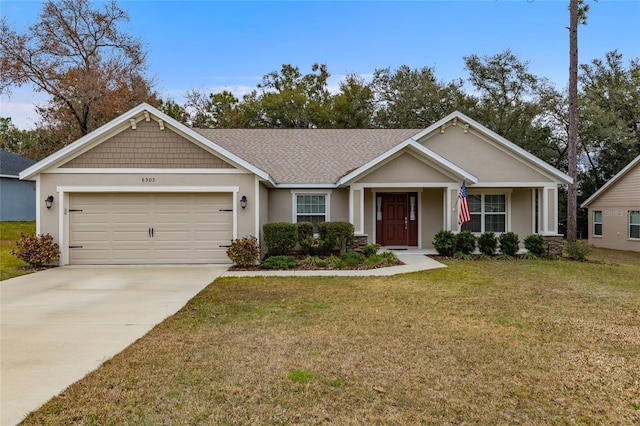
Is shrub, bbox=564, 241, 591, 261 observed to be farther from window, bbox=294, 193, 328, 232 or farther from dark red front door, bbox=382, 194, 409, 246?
window, bbox=294, 193, 328, 232

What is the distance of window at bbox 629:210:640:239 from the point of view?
18.6 m

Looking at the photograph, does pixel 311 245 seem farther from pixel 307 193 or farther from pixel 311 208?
pixel 307 193

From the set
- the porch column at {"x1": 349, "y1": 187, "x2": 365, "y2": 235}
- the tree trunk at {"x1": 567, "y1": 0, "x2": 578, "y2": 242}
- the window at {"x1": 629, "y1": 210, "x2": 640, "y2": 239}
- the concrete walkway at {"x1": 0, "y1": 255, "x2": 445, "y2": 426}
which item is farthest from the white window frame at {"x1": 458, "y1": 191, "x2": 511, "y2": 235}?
the window at {"x1": 629, "y1": 210, "x2": 640, "y2": 239}

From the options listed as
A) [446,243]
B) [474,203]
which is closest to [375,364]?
[446,243]

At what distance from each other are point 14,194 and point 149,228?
17.0 m

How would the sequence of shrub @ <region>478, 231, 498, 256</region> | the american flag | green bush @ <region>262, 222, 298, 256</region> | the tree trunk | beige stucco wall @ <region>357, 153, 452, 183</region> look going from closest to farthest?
green bush @ <region>262, 222, 298, 256</region> < the american flag < shrub @ <region>478, 231, 498, 256</region> < beige stucco wall @ <region>357, 153, 452, 183</region> < the tree trunk

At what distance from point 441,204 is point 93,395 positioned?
13.5 meters

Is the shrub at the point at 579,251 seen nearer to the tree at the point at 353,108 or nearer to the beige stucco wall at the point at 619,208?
the beige stucco wall at the point at 619,208

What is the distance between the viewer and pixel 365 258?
478 inches

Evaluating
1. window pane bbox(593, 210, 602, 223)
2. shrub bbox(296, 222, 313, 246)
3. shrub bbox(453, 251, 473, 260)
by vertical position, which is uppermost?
window pane bbox(593, 210, 602, 223)

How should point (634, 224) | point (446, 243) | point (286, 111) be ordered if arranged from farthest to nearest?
point (286, 111) < point (634, 224) < point (446, 243)

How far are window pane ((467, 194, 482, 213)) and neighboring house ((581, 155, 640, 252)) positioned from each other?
9047 mm

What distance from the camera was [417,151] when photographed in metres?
13.4

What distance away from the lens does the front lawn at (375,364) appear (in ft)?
10.9
